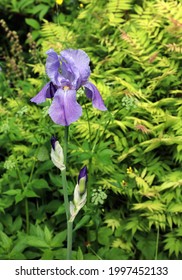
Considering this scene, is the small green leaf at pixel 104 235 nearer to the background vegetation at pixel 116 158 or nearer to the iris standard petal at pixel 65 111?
the background vegetation at pixel 116 158

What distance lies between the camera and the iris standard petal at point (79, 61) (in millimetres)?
2078

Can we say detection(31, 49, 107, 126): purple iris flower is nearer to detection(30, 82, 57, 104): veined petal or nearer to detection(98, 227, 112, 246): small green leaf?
detection(30, 82, 57, 104): veined petal

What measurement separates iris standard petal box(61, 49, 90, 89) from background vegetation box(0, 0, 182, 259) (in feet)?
1.83

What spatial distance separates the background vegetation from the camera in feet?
8.73

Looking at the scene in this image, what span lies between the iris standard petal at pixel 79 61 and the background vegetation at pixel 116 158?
559mm

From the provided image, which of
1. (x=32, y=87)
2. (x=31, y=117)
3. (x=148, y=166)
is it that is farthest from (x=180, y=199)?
(x=32, y=87)

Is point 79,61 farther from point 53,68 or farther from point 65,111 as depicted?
point 65,111

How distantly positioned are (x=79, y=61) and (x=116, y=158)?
Answer: 0.96 m

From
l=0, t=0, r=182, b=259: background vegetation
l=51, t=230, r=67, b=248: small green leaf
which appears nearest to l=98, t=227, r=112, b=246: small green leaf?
l=0, t=0, r=182, b=259: background vegetation

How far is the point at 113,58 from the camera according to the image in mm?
3365

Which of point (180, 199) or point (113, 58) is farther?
point (113, 58)
